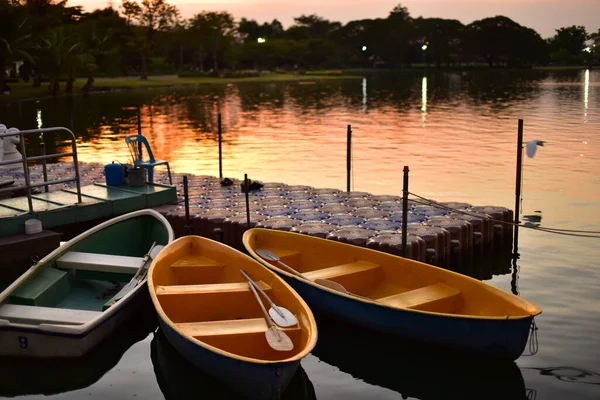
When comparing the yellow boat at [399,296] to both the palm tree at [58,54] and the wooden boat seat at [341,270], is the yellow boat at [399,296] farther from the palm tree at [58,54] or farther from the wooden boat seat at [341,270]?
the palm tree at [58,54]

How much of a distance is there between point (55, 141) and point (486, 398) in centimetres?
3786

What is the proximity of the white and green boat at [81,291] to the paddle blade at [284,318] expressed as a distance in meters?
2.61

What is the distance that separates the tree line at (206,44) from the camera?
72.6m

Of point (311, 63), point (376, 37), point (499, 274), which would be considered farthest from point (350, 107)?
point (376, 37)

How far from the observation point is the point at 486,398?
1023 cm

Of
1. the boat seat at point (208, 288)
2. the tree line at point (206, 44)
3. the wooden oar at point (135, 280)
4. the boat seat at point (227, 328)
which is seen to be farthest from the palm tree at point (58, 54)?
the boat seat at point (227, 328)

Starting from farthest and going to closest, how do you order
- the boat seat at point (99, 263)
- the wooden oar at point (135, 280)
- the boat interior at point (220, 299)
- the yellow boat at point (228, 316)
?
the boat seat at point (99, 263), the wooden oar at point (135, 280), the boat interior at point (220, 299), the yellow boat at point (228, 316)

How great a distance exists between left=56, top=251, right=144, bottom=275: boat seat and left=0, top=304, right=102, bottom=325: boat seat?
1.94 m

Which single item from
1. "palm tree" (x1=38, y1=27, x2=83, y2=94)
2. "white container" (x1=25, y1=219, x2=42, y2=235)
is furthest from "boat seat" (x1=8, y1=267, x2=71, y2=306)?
"palm tree" (x1=38, y1=27, x2=83, y2=94)

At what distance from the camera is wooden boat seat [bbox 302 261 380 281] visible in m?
12.4

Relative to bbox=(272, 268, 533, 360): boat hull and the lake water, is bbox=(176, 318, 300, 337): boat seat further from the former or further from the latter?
bbox=(272, 268, 533, 360): boat hull

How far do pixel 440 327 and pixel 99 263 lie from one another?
253 inches

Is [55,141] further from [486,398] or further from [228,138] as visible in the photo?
[486,398]

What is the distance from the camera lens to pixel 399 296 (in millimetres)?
11500
